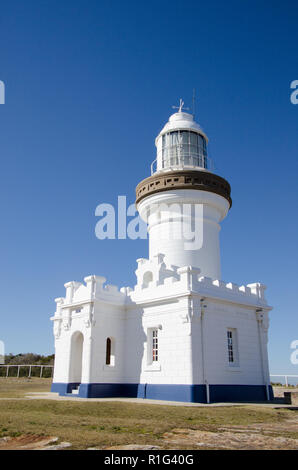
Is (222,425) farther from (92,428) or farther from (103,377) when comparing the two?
(103,377)

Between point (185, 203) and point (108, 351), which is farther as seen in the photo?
point (185, 203)

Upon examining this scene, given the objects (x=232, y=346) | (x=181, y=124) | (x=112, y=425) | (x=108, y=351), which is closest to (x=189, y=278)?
(x=232, y=346)

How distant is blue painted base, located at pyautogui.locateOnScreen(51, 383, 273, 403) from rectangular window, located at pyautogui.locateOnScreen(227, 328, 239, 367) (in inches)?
44.5

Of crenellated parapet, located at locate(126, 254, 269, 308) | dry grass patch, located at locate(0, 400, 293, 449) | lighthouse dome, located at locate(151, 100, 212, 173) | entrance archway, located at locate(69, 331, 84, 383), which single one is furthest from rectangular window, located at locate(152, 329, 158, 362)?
lighthouse dome, located at locate(151, 100, 212, 173)

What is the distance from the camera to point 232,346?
59.4ft

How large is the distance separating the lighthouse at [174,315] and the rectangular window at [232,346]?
5 centimetres

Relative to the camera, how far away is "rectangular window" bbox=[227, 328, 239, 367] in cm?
1791

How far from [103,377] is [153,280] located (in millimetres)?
5075

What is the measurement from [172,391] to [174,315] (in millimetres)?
3099

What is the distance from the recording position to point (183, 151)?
74.7 ft

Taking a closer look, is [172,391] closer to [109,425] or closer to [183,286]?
[183,286]

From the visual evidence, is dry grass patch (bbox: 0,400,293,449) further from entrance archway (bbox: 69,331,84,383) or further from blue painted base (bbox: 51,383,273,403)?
entrance archway (bbox: 69,331,84,383)

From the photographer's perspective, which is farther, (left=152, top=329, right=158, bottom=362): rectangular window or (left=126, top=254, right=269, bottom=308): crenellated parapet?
(left=152, top=329, right=158, bottom=362): rectangular window

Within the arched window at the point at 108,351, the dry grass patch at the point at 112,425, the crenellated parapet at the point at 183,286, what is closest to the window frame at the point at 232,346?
the crenellated parapet at the point at 183,286
